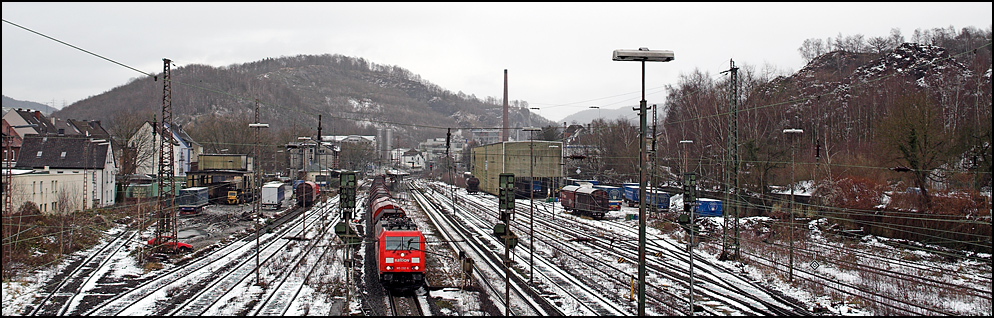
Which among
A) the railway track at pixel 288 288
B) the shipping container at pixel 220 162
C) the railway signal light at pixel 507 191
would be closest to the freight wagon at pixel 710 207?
the railway signal light at pixel 507 191

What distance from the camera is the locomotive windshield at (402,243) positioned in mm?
22266

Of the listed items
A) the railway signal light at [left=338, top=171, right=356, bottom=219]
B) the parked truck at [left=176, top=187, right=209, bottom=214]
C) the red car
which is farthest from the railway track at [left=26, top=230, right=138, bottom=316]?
the parked truck at [left=176, top=187, right=209, bottom=214]

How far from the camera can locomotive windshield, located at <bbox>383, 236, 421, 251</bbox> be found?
22266mm

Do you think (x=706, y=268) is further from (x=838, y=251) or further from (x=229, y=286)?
(x=229, y=286)

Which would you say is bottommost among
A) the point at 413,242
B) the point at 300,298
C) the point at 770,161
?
the point at 300,298

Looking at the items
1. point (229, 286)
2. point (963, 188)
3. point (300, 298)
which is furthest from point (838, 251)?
point (229, 286)

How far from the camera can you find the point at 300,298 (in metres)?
21.4

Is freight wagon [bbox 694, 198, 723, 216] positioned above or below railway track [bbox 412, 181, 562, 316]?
above

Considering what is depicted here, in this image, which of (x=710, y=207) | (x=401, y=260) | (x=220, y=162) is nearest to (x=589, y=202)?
(x=710, y=207)

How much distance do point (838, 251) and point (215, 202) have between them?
188 feet

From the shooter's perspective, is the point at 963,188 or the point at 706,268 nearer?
the point at 706,268

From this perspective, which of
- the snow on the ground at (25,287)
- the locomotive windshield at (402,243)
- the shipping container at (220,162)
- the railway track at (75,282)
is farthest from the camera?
the shipping container at (220,162)

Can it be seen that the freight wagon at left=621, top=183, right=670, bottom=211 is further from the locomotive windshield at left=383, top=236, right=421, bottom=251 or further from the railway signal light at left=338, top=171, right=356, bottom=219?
the railway signal light at left=338, top=171, right=356, bottom=219

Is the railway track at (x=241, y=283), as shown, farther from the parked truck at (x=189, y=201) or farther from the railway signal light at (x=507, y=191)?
the parked truck at (x=189, y=201)
